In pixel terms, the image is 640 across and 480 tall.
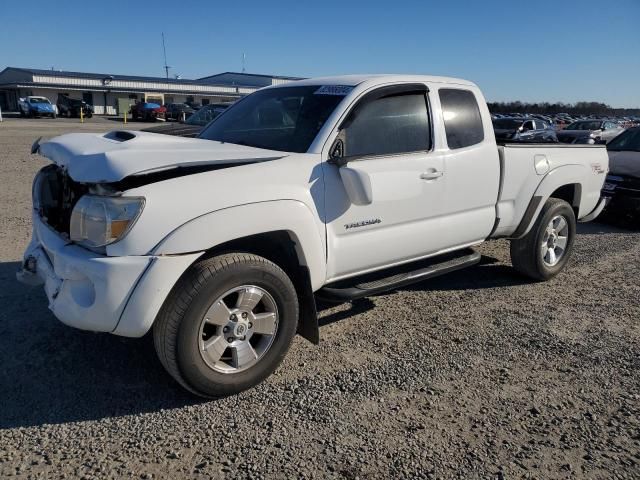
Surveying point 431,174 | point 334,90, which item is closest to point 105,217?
point 334,90

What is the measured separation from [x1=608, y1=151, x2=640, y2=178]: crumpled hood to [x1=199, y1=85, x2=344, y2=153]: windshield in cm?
637

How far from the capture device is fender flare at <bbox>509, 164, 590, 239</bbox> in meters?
5.00

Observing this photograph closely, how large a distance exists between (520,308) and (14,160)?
13.1 m

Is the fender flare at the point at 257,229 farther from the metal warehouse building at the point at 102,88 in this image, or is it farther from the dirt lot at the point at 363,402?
the metal warehouse building at the point at 102,88

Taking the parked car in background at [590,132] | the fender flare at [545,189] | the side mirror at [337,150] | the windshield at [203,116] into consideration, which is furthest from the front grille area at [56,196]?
the parked car in background at [590,132]

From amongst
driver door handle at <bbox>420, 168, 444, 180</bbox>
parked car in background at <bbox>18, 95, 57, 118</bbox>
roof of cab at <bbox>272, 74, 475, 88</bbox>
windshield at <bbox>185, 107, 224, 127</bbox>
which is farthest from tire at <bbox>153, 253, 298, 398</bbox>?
parked car in background at <bbox>18, 95, 57, 118</bbox>

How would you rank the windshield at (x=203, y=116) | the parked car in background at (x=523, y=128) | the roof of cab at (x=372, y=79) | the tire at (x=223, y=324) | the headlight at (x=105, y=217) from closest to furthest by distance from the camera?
1. the headlight at (x=105, y=217)
2. the tire at (x=223, y=324)
3. the roof of cab at (x=372, y=79)
4. the windshield at (x=203, y=116)
5. the parked car in background at (x=523, y=128)

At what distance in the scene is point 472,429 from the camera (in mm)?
2908

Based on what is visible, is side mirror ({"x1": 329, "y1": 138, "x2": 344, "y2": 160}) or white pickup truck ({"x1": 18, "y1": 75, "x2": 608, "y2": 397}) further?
side mirror ({"x1": 329, "y1": 138, "x2": 344, "y2": 160})

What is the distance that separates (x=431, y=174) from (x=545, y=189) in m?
1.69

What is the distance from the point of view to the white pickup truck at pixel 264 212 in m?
2.78

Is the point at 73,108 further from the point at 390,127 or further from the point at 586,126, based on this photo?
the point at 390,127

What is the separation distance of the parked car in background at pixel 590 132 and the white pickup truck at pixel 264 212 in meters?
A: 19.3

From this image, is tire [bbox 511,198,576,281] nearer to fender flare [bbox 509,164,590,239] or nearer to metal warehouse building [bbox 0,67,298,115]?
fender flare [bbox 509,164,590,239]
